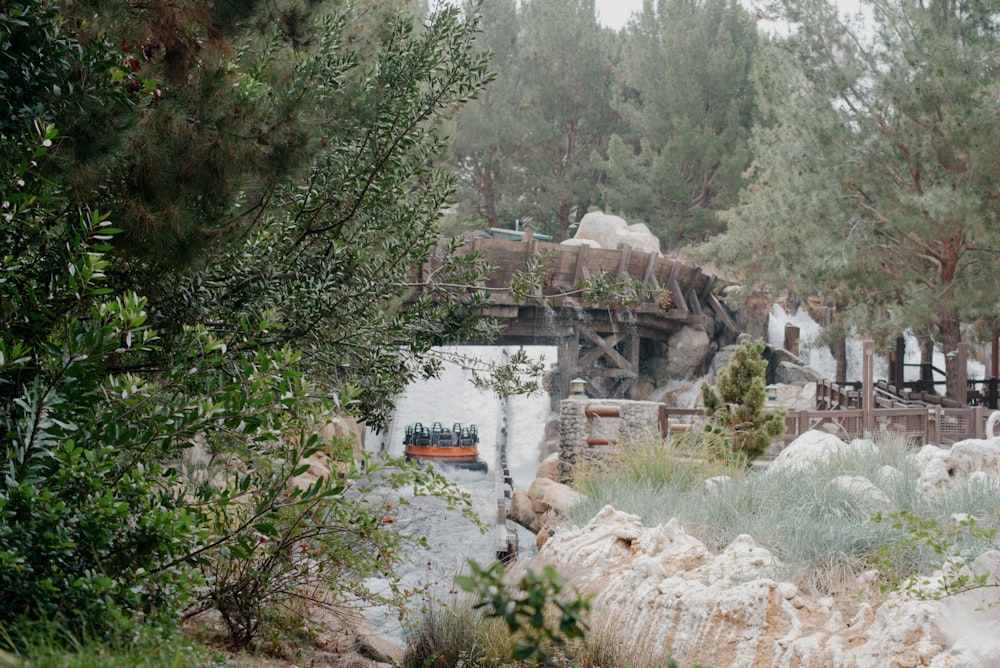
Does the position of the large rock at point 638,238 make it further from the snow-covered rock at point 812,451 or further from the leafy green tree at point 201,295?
the leafy green tree at point 201,295

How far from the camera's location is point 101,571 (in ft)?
7.12

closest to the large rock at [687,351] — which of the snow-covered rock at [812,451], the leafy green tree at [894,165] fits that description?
the leafy green tree at [894,165]

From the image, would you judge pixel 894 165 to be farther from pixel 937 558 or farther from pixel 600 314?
pixel 937 558

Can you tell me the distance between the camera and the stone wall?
11.6m

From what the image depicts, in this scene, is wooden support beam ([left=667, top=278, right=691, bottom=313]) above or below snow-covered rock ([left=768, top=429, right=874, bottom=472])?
above

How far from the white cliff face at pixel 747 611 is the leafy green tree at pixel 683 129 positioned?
1940cm

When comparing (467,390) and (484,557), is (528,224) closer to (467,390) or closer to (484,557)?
(467,390)

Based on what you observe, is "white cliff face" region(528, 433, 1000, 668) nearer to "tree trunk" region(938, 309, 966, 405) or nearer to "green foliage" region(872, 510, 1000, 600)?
"green foliage" region(872, 510, 1000, 600)

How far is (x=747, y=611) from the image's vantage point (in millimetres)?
3973

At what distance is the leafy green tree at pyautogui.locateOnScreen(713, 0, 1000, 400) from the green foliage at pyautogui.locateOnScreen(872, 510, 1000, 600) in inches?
369

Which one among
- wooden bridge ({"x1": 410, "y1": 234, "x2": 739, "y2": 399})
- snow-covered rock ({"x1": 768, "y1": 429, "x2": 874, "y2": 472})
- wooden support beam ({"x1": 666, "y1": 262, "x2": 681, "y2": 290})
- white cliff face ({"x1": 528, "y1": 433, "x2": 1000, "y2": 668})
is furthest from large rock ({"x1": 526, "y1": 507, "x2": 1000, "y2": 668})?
wooden support beam ({"x1": 666, "y1": 262, "x2": 681, "y2": 290})

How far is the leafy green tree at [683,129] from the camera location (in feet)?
78.4

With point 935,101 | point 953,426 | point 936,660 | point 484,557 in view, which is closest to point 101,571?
point 936,660

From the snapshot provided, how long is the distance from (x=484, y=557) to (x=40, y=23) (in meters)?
8.13
